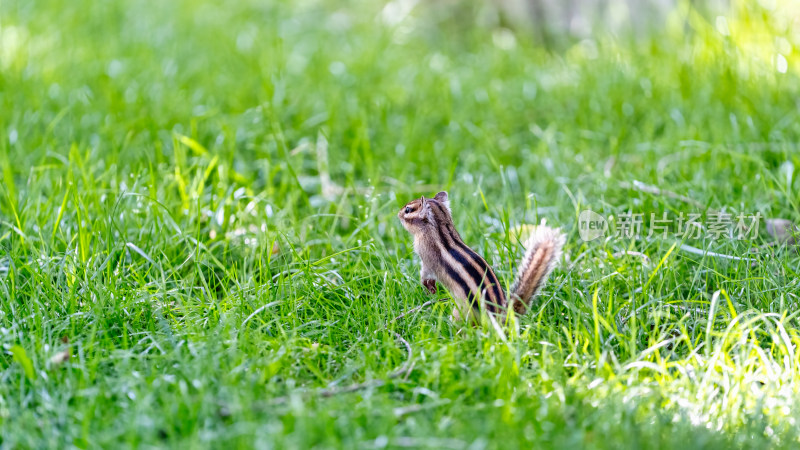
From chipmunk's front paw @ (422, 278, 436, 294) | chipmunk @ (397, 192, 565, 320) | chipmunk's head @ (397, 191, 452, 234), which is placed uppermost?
chipmunk's head @ (397, 191, 452, 234)

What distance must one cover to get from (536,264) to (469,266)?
241 mm

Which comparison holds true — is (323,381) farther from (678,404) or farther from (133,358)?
(678,404)

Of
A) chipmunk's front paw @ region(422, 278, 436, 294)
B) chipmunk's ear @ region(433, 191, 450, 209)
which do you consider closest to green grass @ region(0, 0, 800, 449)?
chipmunk's front paw @ region(422, 278, 436, 294)

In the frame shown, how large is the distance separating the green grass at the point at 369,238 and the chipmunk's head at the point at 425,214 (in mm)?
209

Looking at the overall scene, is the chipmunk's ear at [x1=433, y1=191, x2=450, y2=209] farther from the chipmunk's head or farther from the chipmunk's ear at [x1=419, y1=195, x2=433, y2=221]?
the chipmunk's ear at [x1=419, y1=195, x2=433, y2=221]

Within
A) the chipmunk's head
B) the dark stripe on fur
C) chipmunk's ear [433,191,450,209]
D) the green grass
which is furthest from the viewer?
chipmunk's ear [433,191,450,209]

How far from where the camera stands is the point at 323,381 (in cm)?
257

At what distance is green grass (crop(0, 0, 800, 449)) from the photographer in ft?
7.82

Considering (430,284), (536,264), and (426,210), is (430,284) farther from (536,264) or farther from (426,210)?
(536,264)

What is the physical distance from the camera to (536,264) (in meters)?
2.88

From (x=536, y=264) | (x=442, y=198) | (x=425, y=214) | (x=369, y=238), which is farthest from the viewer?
(x=369, y=238)

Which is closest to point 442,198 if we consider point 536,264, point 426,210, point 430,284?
point 426,210

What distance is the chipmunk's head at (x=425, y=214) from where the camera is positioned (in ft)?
10.2

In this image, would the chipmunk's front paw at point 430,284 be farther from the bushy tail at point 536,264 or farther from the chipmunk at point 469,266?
the bushy tail at point 536,264
